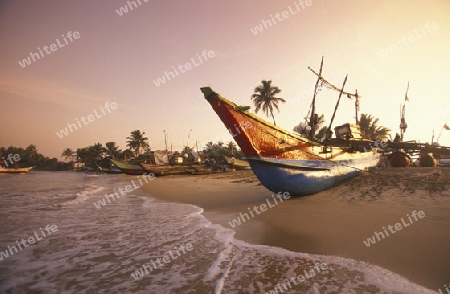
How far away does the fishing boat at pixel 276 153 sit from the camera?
8047 mm

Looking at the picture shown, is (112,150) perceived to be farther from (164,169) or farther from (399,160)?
(399,160)

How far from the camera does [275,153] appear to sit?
8.62 metres

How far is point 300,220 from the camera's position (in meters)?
6.06

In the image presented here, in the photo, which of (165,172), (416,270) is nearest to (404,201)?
(416,270)

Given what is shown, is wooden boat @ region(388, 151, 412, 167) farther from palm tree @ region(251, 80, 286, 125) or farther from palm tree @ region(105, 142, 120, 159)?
palm tree @ region(105, 142, 120, 159)

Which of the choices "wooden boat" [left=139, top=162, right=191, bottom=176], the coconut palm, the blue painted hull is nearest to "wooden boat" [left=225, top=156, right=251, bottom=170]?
"wooden boat" [left=139, top=162, right=191, bottom=176]

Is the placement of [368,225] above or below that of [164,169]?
below

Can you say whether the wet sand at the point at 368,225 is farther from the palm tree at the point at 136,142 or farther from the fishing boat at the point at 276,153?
the palm tree at the point at 136,142

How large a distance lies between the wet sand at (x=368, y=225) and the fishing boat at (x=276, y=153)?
76 centimetres

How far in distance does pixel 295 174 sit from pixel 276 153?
1.22 metres

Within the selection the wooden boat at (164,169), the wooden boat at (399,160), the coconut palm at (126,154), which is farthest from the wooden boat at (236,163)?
the coconut palm at (126,154)

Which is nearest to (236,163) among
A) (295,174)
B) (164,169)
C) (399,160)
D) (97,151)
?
(164,169)

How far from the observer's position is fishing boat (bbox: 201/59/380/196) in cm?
805

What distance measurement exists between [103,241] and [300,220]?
5.40 metres
